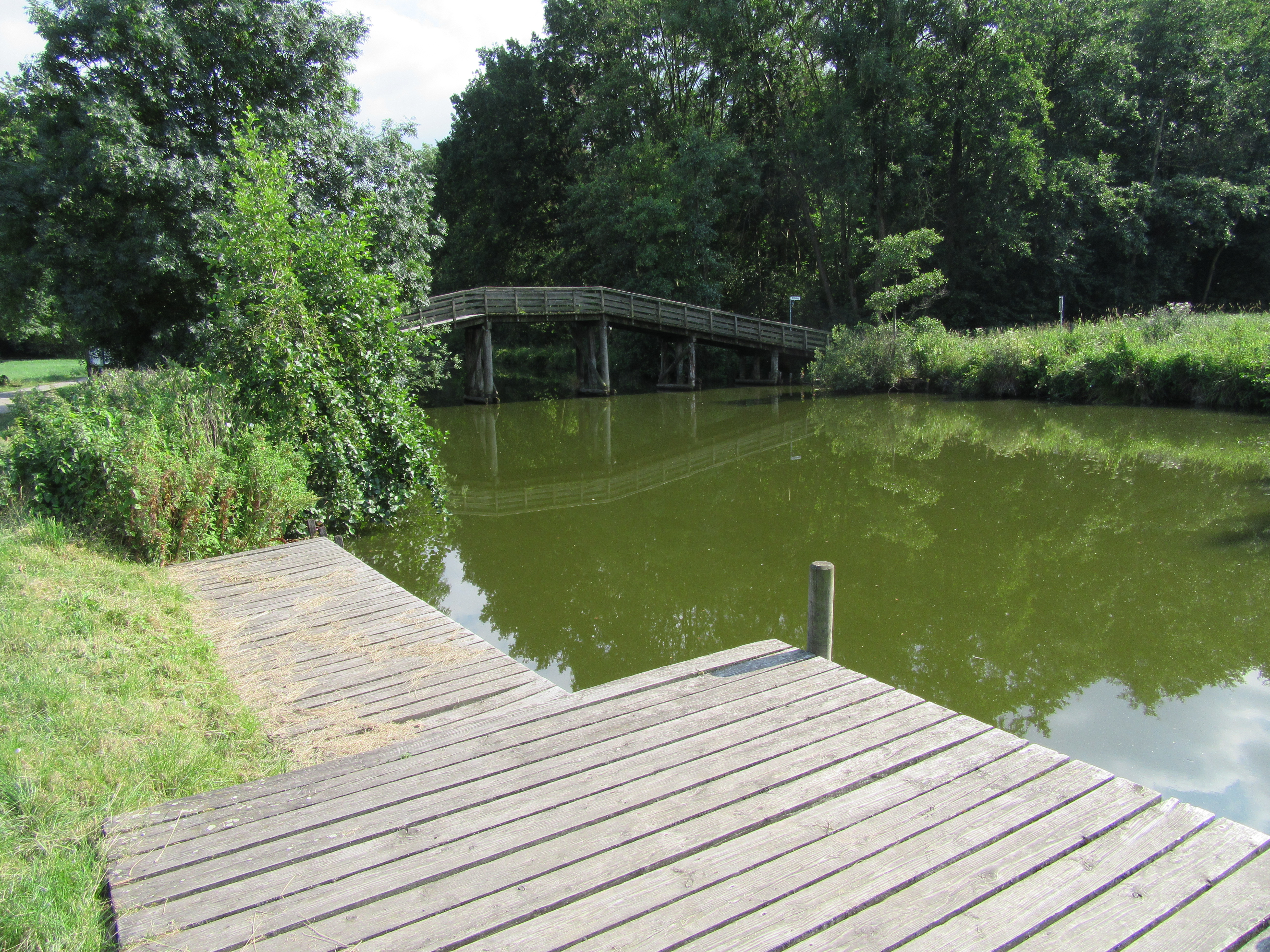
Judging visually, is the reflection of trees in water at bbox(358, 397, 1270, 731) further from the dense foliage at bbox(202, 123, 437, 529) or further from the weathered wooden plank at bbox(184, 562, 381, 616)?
the weathered wooden plank at bbox(184, 562, 381, 616)

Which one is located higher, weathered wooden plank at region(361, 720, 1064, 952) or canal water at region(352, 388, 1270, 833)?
weathered wooden plank at region(361, 720, 1064, 952)

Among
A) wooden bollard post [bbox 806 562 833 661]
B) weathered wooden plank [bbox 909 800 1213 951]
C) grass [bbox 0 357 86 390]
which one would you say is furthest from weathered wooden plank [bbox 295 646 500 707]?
grass [bbox 0 357 86 390]

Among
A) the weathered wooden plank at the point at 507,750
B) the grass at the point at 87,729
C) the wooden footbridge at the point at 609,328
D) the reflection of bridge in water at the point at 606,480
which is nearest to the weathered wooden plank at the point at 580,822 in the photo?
the weathered wooden plank at the point at 507,750

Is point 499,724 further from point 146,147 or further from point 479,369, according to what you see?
point 479,369

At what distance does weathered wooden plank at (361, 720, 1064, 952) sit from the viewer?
2367 mm

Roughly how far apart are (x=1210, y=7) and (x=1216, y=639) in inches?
1284

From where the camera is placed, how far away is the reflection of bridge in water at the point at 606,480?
12.0m

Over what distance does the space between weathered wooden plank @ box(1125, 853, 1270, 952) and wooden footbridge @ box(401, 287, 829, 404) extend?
67.5ft

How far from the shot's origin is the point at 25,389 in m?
19.0

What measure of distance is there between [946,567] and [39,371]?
3157 cm

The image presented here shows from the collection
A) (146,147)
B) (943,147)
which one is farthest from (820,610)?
(943,147)

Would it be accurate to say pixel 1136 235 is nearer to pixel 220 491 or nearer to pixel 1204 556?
pixel 1204 556

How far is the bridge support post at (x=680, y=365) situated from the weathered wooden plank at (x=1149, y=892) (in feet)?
80.6

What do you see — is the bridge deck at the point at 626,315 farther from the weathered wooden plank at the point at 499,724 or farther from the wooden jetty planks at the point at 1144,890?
the wooden jetty planks at the point at 1144,890
